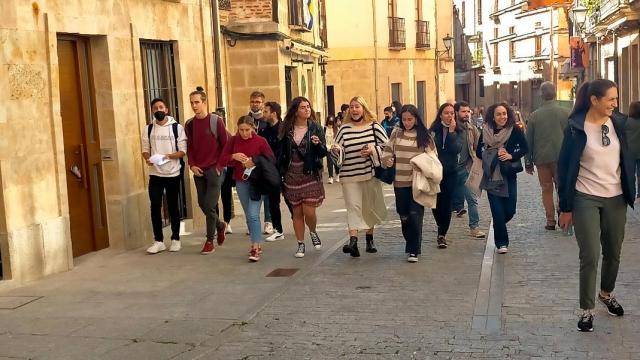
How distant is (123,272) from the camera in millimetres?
8500

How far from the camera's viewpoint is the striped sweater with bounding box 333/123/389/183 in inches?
348

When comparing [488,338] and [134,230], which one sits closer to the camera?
[488,338]

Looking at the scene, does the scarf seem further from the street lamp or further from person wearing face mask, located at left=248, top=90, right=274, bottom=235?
the street lamp

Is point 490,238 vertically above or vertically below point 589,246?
below

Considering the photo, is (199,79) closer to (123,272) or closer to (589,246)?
(123,272)

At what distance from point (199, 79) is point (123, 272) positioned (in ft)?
13.3

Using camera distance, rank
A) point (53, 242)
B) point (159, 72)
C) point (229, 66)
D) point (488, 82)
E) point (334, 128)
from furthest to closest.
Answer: point (488, 82) → point (334, 128) → point (229, 66) → point (159, 72) → point (53, 242)

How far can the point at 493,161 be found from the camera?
9.13 metres

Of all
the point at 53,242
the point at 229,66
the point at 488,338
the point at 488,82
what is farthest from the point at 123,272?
the point at 488,82

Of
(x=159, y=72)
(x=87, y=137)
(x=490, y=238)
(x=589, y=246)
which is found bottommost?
(x=490, y=238)

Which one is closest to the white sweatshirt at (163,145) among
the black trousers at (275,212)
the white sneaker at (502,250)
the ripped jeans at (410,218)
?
the black trousers at (275,212)

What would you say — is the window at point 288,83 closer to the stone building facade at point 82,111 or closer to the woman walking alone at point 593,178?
the stone building facade at point 82,111

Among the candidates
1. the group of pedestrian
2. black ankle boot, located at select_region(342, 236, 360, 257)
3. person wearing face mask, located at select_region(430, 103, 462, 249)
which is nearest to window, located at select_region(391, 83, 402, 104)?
the group of pedestrian

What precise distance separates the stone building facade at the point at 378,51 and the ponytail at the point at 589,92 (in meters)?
27.0
